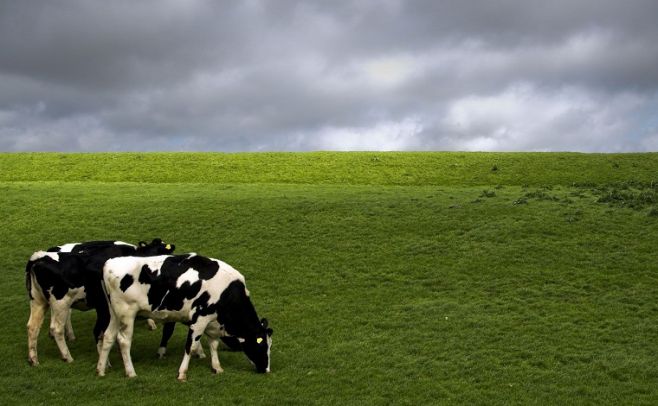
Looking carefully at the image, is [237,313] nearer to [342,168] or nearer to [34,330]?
[34,330]

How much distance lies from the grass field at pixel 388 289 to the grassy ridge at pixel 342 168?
201 inches

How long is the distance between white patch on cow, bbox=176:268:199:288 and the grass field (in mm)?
2149

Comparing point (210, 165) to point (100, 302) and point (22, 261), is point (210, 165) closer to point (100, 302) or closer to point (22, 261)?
point (22, 261)

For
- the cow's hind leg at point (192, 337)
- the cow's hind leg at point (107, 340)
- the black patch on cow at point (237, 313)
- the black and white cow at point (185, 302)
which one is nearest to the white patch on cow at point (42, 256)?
the black and white cow at point (185, 302)

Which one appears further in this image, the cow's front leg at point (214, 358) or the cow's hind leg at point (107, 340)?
the cow's front leg at point (214, 358)

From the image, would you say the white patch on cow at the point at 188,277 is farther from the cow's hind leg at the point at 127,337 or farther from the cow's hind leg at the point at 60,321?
the cow's hind leg at the point at 60,321

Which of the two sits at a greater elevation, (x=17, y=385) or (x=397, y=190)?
(x=397, y=190)

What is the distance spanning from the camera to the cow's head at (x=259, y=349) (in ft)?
44.9

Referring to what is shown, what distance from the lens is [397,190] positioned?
36938 millimetres

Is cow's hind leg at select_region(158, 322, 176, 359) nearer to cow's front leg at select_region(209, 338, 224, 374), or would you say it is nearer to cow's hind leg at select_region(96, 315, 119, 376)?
cow's front leg at select_region(209, 338, 224, 374)

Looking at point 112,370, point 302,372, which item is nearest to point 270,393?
point 302,372

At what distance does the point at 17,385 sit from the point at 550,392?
37.5 feet

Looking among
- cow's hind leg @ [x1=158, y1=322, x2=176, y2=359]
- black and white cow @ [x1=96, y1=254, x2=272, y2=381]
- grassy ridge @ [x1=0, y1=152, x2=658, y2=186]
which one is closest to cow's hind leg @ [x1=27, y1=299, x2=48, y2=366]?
black and white cow @ [x1=96, y1=254, x2=272, y2=381]

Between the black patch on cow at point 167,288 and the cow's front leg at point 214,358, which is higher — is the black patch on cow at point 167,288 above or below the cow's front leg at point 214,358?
above
